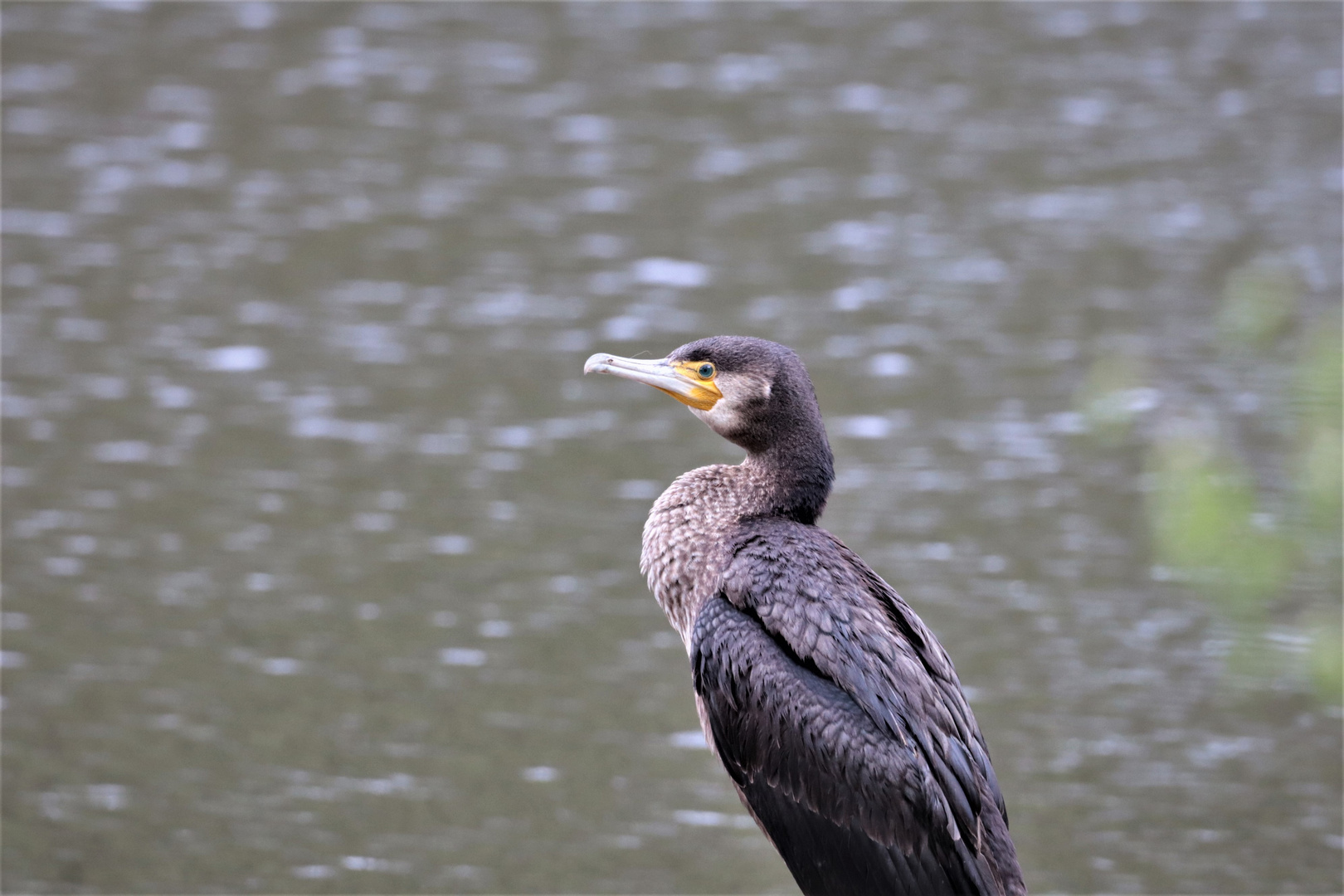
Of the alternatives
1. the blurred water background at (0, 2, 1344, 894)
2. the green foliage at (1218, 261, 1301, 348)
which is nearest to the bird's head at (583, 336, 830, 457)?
the blurred water background at (0, 2, 1344, 894)

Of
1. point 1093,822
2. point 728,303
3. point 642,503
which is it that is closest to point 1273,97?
point 728,303

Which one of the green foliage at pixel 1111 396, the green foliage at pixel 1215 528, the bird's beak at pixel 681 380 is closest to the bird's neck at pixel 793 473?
the bird's beak at pixel 681 380

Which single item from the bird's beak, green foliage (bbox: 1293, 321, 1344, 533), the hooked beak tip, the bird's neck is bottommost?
the bird's neck

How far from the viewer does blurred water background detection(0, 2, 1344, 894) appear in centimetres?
791

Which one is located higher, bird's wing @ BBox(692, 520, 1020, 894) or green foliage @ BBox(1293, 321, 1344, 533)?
green foliage @ BBox(1293, 321, 1344, 533)

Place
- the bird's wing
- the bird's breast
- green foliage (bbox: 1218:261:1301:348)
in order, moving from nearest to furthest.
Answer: green foliage (bbox: 1218:261:1301:348)
the bird's wing
the bird's breast

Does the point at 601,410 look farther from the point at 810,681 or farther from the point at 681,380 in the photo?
the point at 810,681

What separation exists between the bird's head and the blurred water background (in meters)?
1.03

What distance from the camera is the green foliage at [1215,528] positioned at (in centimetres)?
365

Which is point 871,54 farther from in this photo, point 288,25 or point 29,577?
point 29,577

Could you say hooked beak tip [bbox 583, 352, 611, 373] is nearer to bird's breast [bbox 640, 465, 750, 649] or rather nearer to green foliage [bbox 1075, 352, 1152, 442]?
bird's breast [bbox 640, 465, 750, 649]

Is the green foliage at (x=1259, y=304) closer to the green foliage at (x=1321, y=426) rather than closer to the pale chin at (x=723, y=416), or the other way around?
the green foliage at (x=1321, y=426)

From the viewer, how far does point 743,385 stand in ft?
17.3

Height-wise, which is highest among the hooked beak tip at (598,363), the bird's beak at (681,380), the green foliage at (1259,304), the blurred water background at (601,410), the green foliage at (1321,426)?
the green foliage at (1259,304)
